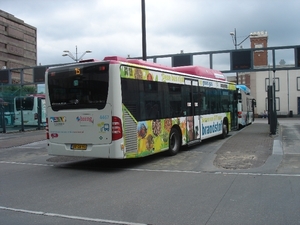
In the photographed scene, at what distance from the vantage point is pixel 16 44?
105000 millimetres

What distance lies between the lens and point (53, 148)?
10.6 meters

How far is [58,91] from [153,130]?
3.08 meters

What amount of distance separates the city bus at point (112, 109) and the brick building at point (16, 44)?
88547 mm

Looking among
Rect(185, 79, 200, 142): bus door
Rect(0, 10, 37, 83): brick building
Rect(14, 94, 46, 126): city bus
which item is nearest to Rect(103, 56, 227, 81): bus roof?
Rect(185, 79, 200, 142): bus door

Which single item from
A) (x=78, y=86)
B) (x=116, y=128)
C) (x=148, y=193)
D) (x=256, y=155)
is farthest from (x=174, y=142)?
(x=148, y=193)

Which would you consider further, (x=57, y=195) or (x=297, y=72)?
(x=297, y=72)

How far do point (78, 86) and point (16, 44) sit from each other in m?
104

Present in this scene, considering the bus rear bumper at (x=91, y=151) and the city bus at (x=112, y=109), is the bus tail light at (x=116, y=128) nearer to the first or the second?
the city bus at (x=112, y=109)

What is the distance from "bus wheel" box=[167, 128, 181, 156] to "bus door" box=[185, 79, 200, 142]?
0.78 meters

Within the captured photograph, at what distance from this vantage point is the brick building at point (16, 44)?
98.7 meters

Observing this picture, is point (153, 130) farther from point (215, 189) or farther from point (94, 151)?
point (215, 189)

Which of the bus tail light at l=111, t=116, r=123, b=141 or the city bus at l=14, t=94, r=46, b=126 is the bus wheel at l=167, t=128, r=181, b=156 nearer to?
the bus tail light at l=111, t=116, r=123, b=141

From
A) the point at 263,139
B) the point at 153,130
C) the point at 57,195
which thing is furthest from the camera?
Result: the point at 263,139

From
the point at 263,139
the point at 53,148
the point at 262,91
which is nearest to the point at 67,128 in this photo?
the point at 53,148
